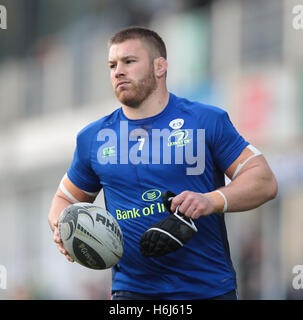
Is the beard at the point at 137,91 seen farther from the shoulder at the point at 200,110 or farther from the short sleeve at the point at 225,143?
the short sleeve at the point at 225,143

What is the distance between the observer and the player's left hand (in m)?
6.38

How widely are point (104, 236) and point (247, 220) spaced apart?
13163mm

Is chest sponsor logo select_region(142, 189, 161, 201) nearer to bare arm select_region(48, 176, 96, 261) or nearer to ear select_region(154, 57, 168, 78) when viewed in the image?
bare arm select_region(48, 176, 96, 261)

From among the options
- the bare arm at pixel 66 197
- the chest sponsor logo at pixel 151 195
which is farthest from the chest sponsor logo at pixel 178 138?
the bare arm at pixel 66 197

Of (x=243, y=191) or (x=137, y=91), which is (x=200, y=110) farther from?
(x=243, y=191)

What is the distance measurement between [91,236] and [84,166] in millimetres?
731

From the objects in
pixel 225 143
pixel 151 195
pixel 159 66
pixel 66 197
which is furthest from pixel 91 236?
pixel 159 66

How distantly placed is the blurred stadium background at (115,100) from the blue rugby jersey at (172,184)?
9.45 m

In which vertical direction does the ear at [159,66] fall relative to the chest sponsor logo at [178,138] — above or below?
above

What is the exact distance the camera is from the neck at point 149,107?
7148mm

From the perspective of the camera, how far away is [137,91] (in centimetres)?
706

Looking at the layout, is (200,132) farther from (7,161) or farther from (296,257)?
(7,161)

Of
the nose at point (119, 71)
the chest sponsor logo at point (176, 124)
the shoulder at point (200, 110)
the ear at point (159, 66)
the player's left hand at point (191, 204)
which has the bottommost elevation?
the player's left hand at point (191, 204)
